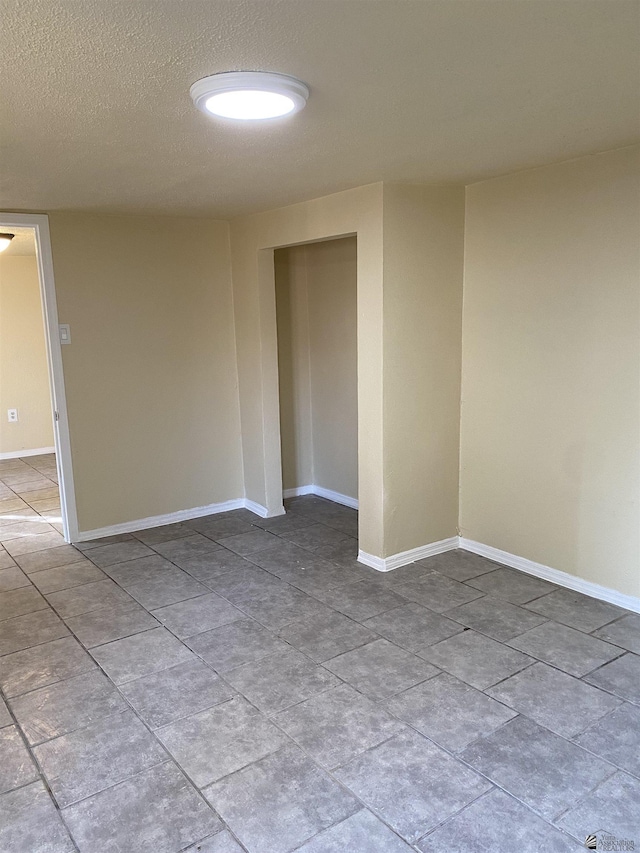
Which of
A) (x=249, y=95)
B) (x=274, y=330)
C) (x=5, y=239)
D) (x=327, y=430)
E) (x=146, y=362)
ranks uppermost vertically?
(x=5, y=239)

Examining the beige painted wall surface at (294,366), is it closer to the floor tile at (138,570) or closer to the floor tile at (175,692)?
the floor tile at (138,570)

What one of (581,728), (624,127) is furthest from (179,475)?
(624,127)

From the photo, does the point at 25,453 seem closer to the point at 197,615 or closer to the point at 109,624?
the point at 109,624

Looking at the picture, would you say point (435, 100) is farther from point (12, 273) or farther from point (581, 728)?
point (12, 273)

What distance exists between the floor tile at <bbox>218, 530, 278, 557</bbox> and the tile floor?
0.21 m

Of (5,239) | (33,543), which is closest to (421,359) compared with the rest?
(33,543)

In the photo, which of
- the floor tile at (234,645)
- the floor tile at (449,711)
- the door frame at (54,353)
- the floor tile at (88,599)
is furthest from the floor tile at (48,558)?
the floor tile at (449,711)

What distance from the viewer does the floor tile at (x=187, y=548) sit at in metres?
3.87

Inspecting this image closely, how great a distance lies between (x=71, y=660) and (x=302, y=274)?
3.18 metres

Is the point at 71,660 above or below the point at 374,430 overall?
below

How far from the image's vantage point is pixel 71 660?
2.71m

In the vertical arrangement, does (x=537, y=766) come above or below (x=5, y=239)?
below

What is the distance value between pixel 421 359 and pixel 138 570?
6.69 feet

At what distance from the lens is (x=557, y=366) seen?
3150 millimetres
